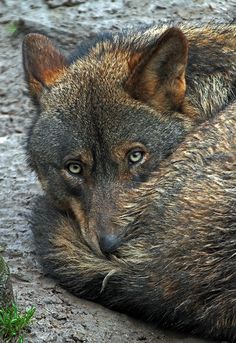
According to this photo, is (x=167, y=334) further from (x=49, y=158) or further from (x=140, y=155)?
(x=49, y=158)

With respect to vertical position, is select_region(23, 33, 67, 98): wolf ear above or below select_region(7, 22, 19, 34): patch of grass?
above

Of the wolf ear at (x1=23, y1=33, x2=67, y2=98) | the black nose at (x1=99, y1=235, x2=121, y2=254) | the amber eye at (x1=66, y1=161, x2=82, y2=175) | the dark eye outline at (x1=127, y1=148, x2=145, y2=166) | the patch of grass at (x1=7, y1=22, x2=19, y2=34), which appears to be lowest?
the patch of grass at (x1=7, y1=22, x2=19, y2=34)

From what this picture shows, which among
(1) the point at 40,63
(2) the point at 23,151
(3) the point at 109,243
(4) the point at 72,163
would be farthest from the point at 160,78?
(2) the point at 23,151

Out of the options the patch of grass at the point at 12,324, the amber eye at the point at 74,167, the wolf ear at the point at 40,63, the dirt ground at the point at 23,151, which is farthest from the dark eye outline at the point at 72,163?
the patch of grass at the point at 12,324

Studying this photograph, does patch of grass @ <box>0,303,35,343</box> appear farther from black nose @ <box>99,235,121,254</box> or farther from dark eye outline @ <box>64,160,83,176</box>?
dark eye outline @ <box>64,160,83,176</box>

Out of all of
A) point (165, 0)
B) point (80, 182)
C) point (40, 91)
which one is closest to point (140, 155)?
point (80, 182)

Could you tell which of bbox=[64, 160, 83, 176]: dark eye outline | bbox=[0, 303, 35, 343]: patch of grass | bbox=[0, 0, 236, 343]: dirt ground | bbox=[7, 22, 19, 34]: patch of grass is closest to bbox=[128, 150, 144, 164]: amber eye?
bbox=[64, 160, 83, 176]: dark eye outline
